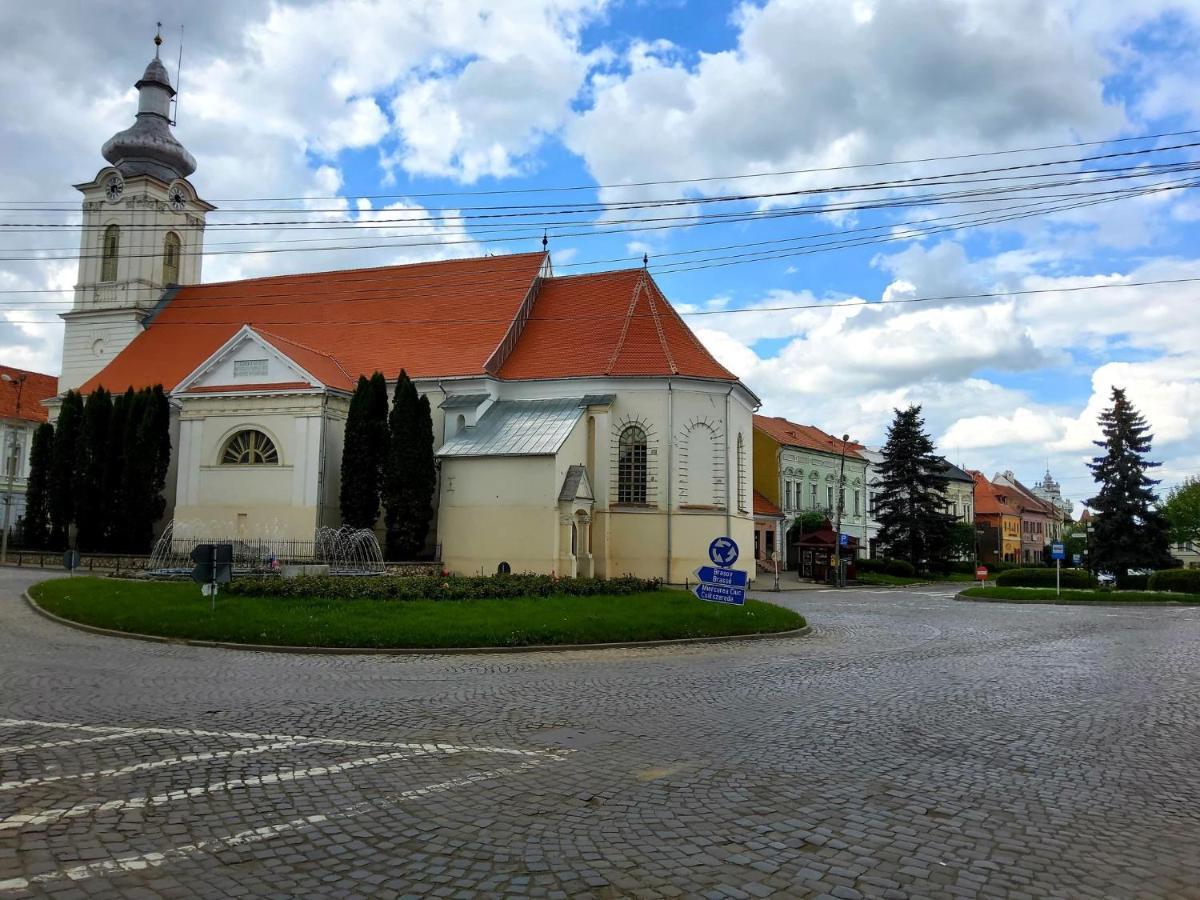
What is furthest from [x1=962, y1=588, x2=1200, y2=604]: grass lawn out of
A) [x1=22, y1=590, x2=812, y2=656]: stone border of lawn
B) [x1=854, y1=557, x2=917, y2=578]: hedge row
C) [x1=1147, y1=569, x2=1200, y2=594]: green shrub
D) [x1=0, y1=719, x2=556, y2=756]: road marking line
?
[x1=0, y1=719, x2=556, y2=756]: road marking line

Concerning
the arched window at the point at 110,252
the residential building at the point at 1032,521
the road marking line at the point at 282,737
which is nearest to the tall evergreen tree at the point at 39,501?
the arched window at the point at 110,252

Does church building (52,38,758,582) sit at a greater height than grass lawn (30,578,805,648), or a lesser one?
greater

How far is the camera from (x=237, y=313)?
41344 millimetres

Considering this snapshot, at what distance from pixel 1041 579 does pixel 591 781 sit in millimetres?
40871

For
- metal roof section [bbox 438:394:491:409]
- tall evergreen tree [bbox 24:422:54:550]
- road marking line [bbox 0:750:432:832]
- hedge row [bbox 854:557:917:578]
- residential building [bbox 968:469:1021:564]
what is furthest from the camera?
residential building [bbox 968:469:1021:564]

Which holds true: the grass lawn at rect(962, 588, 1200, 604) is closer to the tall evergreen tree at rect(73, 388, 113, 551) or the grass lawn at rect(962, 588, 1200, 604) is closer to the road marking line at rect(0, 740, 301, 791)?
the road marking line at rect(0, 740, 301, 791)

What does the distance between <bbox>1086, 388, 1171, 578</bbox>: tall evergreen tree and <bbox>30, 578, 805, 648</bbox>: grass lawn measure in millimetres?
34520

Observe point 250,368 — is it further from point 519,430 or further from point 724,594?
point 724,594

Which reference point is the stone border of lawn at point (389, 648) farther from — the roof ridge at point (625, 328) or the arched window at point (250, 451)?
the roof ridge at point (625, 328)

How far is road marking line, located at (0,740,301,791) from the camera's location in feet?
22.1

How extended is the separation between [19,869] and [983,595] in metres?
35.9

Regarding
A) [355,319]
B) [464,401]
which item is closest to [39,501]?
[355,319]

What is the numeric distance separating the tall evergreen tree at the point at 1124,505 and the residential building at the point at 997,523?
44.2 m

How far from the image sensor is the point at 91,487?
35.0m
